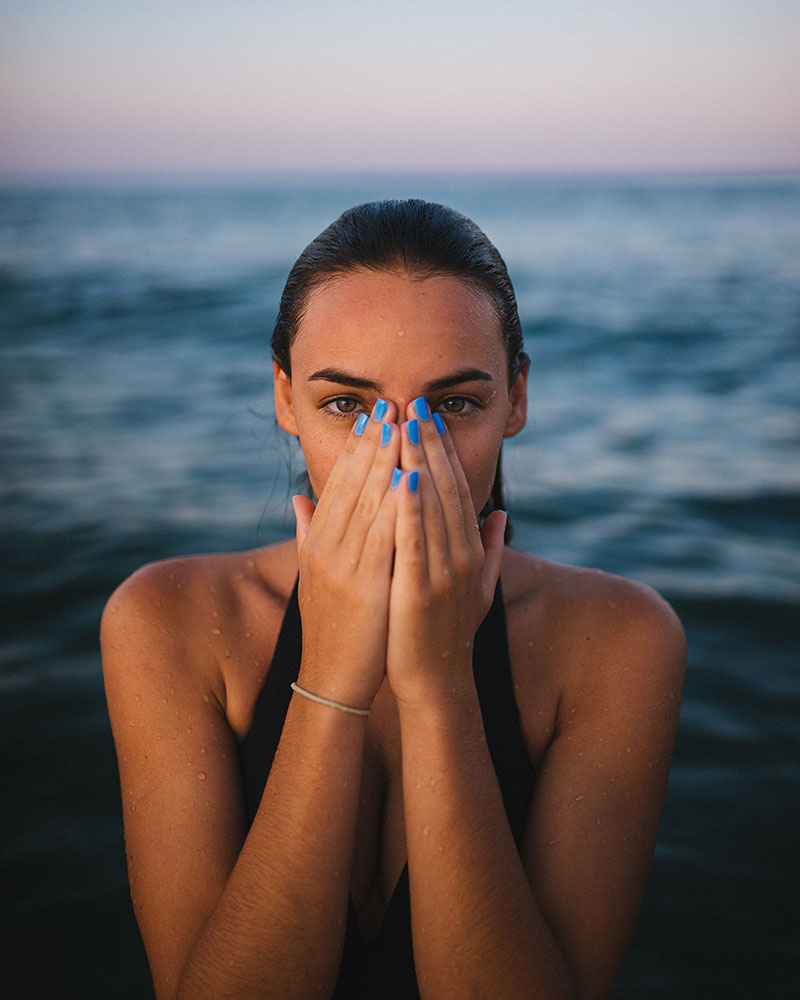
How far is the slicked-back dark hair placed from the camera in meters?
2.18

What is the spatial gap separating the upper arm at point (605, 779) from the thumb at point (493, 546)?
0.48 metres

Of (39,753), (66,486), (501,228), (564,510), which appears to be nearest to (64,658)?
(39,753)

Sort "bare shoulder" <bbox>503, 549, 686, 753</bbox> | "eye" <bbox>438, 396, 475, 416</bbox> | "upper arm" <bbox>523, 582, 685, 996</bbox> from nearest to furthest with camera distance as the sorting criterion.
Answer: "upper arm" <bbox>523, 582, 685, 996</bbox>, "eye" <bbox>438, 396, 475, 416</bbox>, "bare shoulder" <bbox>503, 549, 686, 753</bbox>

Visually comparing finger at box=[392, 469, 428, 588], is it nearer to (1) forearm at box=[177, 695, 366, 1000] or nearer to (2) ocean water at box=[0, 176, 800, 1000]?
(1) forearm at box=[177, 695, 366, 1000]

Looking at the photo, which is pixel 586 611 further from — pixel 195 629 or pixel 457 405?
pixel 195 629

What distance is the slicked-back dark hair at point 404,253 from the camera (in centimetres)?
218

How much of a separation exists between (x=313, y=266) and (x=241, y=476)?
227 inches

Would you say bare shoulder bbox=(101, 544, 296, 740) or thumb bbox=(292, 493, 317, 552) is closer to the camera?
thumb bbox=(292, 493, 317, 552)

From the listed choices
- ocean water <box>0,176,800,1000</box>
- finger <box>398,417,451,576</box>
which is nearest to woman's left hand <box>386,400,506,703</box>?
finger <box>398,417,451,576</box>

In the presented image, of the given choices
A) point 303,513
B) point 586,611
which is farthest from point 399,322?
point 586,611

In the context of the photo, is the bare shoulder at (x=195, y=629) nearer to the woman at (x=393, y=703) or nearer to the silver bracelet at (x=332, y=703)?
the woman at (x=393, y=703)

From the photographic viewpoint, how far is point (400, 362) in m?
2.02

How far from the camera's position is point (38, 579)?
543 centimetres

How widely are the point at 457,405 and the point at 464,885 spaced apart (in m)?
1.15
